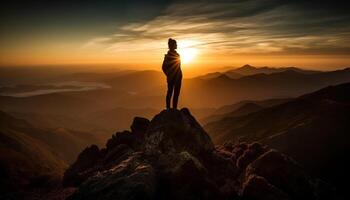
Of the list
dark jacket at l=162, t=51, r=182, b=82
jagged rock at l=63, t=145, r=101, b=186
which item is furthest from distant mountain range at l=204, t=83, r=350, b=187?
dark jacket at l=162, t=51, r=182, b=82

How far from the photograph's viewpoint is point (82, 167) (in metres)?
30.7

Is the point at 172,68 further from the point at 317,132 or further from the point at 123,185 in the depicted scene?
the point at 317,132

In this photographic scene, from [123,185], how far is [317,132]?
2707 inches

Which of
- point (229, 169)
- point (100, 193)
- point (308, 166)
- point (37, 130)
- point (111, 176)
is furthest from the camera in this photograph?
point (37, 130)

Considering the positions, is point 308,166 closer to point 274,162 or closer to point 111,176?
point 274,162

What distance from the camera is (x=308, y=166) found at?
54.1m

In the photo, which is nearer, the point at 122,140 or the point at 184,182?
the point at 184,182

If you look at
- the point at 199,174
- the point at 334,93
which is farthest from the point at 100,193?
the point at 334,93

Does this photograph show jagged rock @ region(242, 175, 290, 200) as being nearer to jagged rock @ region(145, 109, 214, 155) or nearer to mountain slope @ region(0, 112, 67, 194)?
jagged rock @ region(145, 109, 214, 155)

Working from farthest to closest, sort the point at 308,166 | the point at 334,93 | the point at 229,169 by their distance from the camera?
1. the point at 334,93
2. the point at 308,166
3. the point at 229,169

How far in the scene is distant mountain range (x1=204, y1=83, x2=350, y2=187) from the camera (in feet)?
181

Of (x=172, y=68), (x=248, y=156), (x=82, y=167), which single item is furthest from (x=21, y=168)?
(x=248, y=156)

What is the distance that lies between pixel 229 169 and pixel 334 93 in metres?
104

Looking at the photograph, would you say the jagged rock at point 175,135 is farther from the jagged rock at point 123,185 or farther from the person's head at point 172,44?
the person's head at point 172,44
